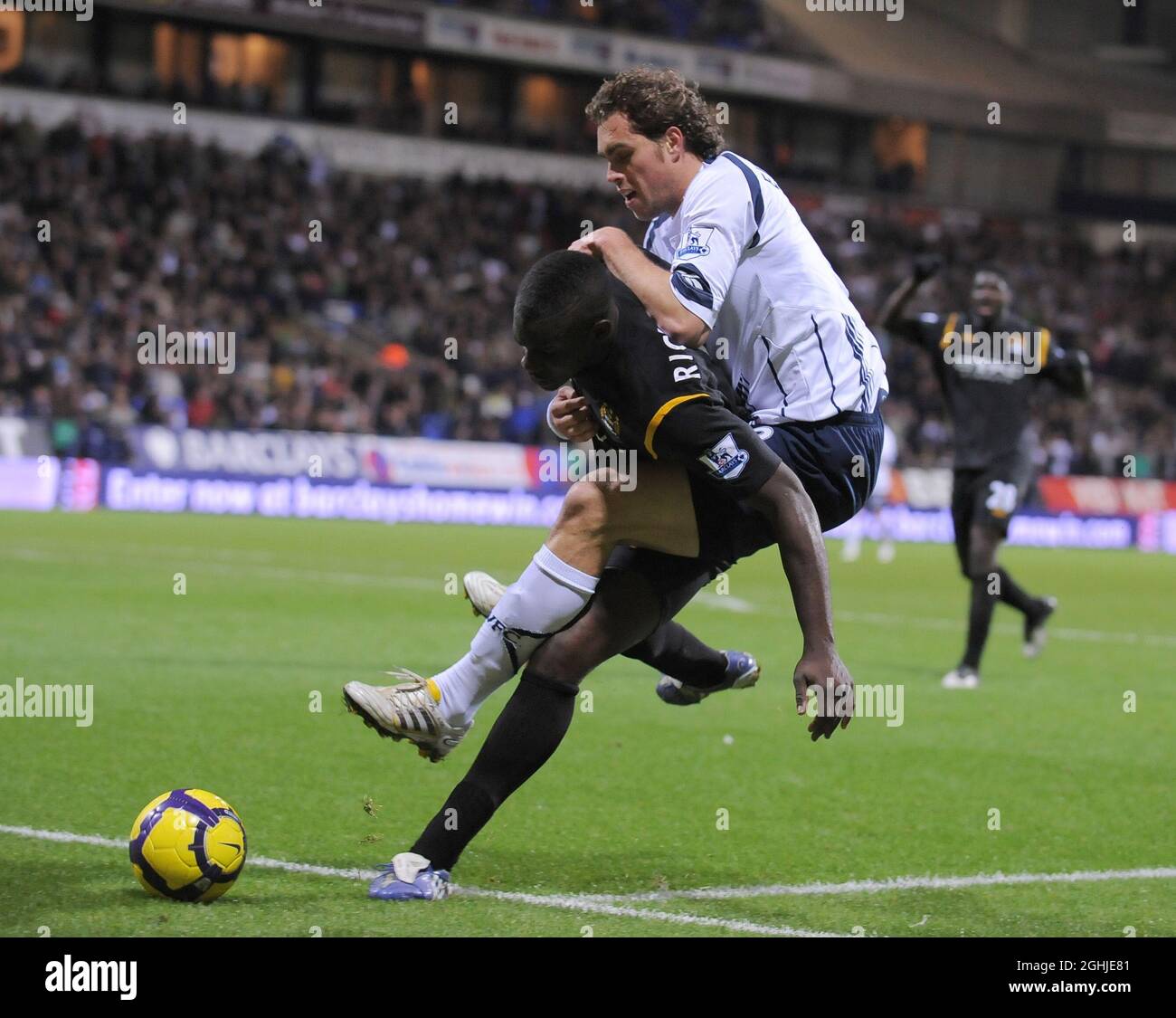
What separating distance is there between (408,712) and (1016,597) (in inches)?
288

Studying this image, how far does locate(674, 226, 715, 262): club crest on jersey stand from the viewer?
15.1 feet

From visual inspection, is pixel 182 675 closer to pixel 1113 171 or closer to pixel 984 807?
pixel 984 807

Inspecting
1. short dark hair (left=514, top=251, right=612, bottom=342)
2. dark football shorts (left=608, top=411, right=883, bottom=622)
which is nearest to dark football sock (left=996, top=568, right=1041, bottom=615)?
dark football shorts (left=608, top=411, right=883, bottom=622)

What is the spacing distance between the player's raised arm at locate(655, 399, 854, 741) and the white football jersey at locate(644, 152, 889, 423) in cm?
45

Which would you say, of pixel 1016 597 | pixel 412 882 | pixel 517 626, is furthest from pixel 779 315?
pixel 1016 597

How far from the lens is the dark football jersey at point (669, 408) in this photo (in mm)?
4500

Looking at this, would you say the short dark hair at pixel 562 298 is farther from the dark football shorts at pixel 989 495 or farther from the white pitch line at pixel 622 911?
the dark football shorts at pixel 989 495

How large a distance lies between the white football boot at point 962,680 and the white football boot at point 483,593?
214 inches

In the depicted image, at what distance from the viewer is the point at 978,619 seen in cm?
1033

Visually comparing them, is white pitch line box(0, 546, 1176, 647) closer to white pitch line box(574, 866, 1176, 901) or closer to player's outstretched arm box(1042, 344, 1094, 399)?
player's outstretched arm box(1042, 344, 1094, 399)

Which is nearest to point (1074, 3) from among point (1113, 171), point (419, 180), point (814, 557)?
point (1113, 171)

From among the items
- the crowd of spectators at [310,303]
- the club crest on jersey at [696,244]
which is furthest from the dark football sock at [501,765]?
the crowd of spectators at [310,303]

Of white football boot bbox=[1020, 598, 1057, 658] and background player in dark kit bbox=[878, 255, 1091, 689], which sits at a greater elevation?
background player in dark kit bbox=[878, 255, 1091, 689]
